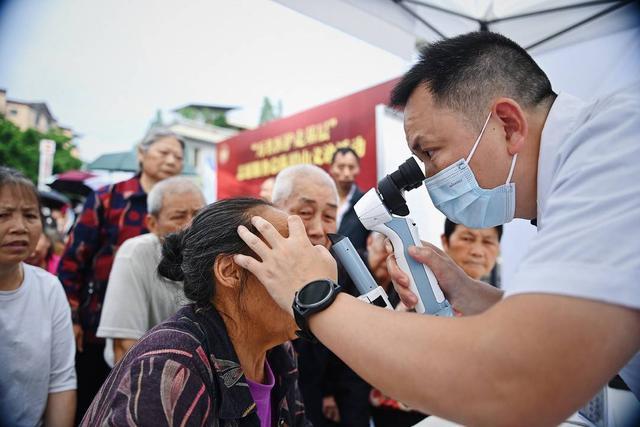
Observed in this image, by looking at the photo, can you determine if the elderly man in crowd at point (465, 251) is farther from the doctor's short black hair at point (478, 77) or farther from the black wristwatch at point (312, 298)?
the black wristwatch at point (312, 298)

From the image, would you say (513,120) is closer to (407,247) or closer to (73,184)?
(407,247)

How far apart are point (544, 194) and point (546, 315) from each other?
1.67 ft

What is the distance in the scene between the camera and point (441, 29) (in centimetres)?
368

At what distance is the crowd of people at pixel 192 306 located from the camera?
1.10 m

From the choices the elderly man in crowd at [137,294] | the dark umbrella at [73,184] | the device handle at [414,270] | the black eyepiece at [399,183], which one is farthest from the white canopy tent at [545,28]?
the dark umbrella at [73,184]

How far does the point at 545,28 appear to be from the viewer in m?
3.68

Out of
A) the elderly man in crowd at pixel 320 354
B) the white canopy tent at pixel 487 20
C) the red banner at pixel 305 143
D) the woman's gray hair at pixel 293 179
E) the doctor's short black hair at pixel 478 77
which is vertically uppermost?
the white canopy tent at pixel 487 20

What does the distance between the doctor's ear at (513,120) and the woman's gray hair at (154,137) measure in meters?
2.93

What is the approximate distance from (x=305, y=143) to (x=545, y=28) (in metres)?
3.95

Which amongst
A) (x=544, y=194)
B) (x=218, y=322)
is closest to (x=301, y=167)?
(x=218, y=322)

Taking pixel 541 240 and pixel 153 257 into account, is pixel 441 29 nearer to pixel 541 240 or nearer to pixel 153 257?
pixel 153 257

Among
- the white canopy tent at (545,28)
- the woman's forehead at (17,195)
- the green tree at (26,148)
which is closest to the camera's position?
the woman's forehead at (17,195)

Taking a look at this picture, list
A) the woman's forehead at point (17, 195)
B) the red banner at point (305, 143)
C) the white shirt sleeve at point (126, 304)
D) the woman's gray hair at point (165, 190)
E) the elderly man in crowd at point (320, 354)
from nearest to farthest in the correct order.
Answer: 1. the woman's forehead at point (17, 195)
2. the white shirt sleeve at point (126, 304)
3. the elderly man in crowd at point (320, 354)
4. the woman's gray hair at point (165, 190)
5. the red banner at point (305, 143)

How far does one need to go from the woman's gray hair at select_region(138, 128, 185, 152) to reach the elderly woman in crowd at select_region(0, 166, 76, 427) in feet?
4.53
